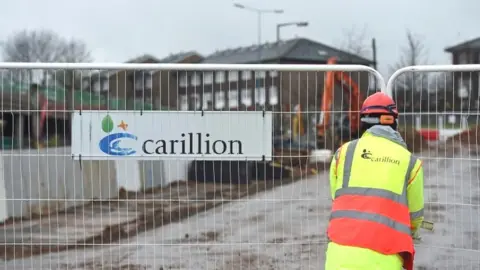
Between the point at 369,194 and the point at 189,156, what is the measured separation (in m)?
2.26

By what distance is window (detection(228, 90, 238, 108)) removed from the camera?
5.18 meters

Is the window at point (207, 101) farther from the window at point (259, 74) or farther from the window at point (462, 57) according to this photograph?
the window at point (462, 57)

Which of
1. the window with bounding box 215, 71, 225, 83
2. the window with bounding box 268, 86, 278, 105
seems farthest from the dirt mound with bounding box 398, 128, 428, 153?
the window with bounding box 215, 71, 225, 83

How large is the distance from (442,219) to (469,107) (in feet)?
4.91

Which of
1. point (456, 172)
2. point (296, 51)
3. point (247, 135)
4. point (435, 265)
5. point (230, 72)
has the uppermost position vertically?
point (296, 51)

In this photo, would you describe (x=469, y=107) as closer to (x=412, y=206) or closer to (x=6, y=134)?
(x=412, y=206)

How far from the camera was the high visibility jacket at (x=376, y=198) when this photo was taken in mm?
2979

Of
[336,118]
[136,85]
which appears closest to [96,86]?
[136,85]

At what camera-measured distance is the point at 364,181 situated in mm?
3051

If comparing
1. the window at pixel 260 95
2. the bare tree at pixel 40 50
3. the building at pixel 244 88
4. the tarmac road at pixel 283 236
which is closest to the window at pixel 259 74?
the building at pixel 244 88

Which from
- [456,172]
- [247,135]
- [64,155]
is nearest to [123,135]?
[64,155]

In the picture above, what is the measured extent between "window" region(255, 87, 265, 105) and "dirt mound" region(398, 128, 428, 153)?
50.2 inches

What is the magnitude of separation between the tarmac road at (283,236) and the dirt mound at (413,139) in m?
0.14

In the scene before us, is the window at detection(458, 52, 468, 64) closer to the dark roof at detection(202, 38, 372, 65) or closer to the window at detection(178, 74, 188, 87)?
the dark roof at detection(202, 38, 372, 65)
